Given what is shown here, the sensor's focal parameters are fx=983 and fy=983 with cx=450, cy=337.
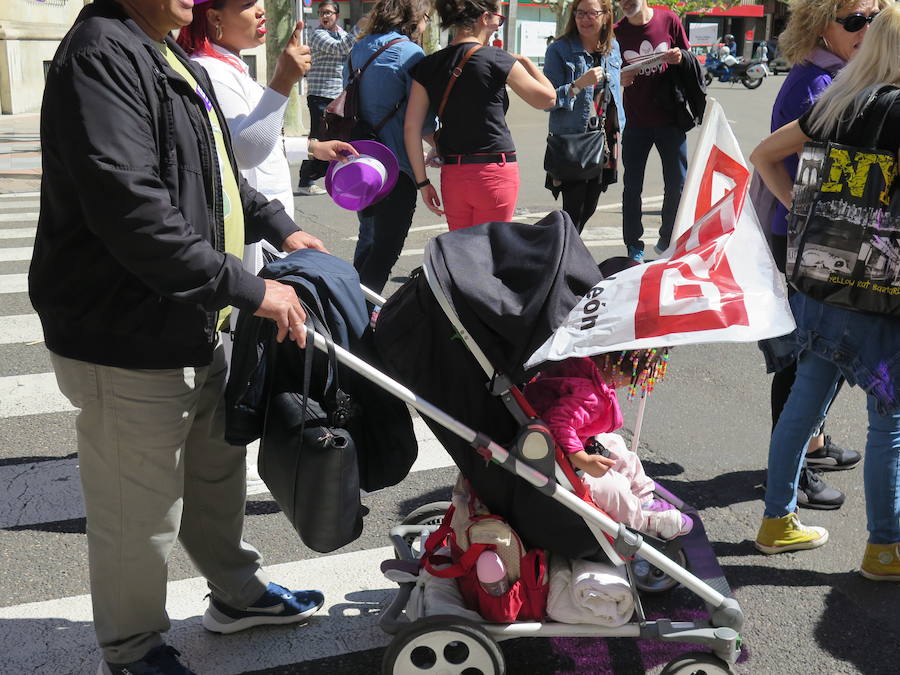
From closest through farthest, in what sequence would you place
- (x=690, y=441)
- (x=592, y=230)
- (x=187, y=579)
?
1. (x=187, y=579)
2. (x=690, y=441)
3. (x=592, y=230)

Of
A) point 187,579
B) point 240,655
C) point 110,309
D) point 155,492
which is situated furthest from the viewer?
point 187,579

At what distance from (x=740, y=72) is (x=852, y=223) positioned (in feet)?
111

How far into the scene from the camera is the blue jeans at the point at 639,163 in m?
7.72

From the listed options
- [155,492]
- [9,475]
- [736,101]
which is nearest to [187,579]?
[155,492]

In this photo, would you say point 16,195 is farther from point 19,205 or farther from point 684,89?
point 684,89

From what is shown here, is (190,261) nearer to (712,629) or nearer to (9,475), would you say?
(712,629)

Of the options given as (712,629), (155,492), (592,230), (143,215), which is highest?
(143,215)

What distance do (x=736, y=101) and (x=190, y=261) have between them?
27.3 meters

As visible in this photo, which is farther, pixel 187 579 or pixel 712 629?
pixel 187 579

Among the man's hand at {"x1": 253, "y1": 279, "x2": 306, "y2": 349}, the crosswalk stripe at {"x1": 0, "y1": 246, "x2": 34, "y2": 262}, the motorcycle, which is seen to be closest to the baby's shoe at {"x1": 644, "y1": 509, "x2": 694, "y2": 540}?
the man's hand at {"x1": 253, "y1": 279, "x2": 306, "y2": 349}

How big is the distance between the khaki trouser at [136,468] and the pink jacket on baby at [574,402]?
954mm

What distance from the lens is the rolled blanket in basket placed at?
2787 millimetres

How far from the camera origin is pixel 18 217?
32.7 ft

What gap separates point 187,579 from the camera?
11.7 feet
